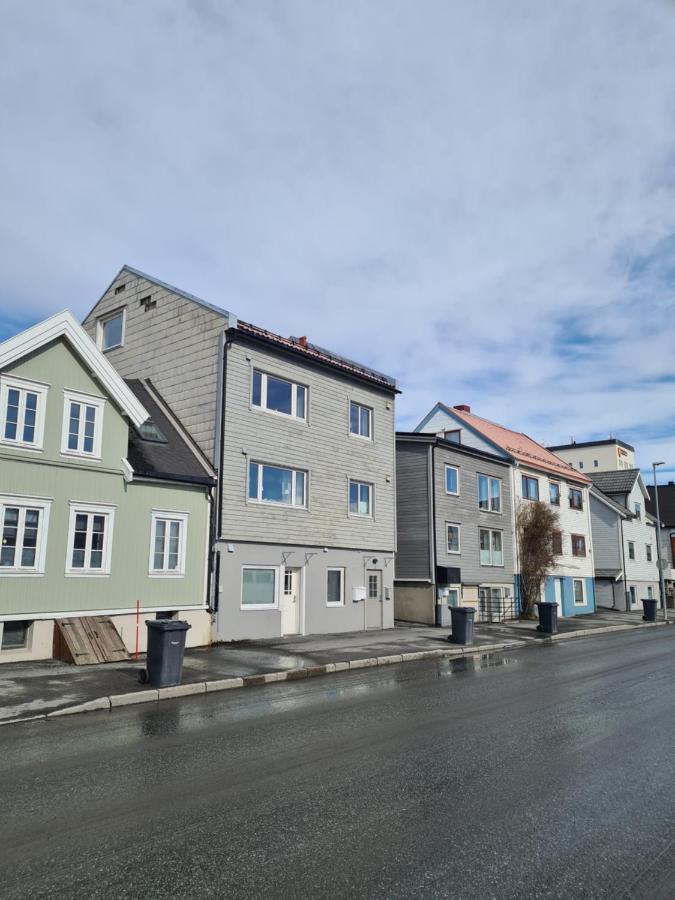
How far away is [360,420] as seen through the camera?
25500 mm

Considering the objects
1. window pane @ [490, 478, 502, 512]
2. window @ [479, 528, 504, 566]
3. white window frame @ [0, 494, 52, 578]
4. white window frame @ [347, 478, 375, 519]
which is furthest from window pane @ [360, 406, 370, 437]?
white window frame @ [0, 494, 52, 578]

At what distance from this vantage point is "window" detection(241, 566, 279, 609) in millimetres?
20031

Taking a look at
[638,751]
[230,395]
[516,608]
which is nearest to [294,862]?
[638,751]

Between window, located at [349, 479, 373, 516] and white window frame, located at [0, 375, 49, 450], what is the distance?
1162 cm

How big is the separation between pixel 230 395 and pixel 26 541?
24.1 ft

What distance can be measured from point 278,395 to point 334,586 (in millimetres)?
6989

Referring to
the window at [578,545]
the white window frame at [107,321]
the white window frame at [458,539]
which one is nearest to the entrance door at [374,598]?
the white window frame at [458,539]

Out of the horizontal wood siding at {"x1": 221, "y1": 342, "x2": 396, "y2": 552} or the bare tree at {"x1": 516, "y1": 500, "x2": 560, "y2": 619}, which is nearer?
the horizontal wood siding at {"x1": 221, "y1": 342, "x2": 396, "y2": 552}

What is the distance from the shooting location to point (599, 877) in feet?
15.0

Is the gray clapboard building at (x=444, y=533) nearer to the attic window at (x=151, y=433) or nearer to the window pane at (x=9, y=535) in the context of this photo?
the attic window at (x=151, y=433)

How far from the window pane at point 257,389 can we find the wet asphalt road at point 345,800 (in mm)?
11671

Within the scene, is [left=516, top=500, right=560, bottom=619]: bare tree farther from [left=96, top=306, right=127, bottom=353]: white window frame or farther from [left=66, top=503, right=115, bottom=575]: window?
[left=66, top=503, right=115, bottom=575]: window

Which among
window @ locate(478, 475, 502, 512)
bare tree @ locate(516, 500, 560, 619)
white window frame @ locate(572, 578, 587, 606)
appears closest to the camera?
window @ locate(478, 475, 502, 512)

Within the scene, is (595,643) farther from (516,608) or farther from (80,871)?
(80,871)
